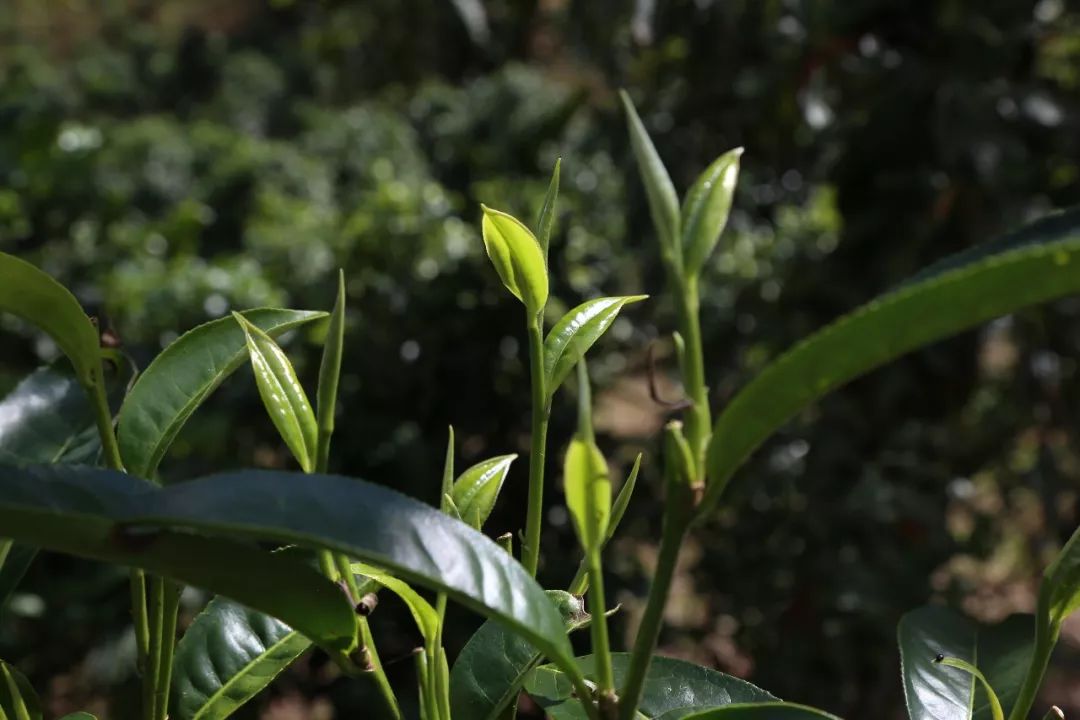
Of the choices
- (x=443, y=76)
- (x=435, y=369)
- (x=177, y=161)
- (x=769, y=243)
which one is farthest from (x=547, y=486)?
(x=443, y=76)

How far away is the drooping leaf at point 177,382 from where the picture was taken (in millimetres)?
611

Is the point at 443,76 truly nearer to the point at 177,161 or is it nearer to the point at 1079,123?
the point at 177,161

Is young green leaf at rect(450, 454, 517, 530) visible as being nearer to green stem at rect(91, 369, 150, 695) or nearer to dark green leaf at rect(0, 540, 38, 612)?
green stem at rect(91, 369, 150, 695)

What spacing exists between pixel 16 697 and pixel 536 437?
32cm

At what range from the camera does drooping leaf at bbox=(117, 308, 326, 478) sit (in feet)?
2.00

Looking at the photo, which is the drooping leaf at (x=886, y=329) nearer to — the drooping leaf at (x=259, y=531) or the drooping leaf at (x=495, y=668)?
the drooping leaf at (x=259, y=531)

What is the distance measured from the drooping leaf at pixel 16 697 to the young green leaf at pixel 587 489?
353 millimetres

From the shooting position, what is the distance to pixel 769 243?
2.57 metres

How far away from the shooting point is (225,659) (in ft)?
2.25

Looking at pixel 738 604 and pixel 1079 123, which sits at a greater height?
pixel 1079 123

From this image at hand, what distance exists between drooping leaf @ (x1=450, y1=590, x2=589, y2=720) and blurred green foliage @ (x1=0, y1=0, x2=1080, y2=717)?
93cm

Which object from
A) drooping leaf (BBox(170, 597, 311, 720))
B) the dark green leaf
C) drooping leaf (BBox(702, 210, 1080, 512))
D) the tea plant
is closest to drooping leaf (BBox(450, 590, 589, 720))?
the tea plant

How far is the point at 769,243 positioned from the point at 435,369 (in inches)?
37.3

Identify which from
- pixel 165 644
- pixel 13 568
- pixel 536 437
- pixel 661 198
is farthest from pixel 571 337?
pixel 13 568
